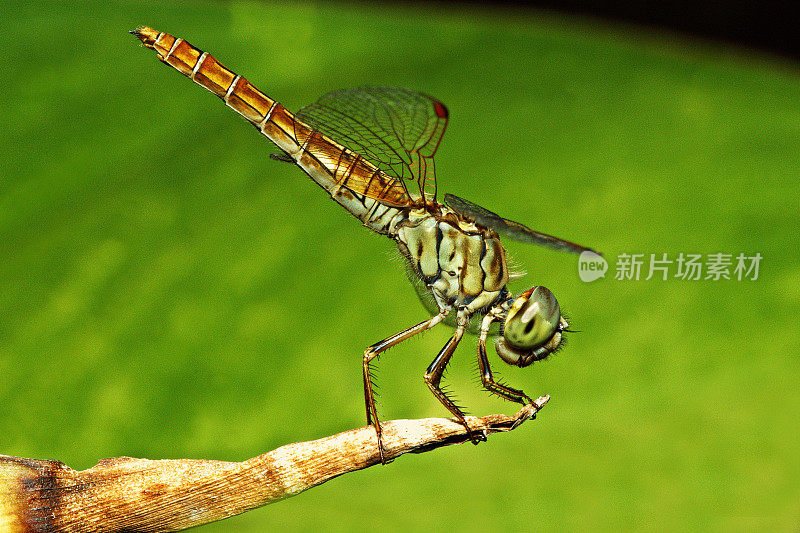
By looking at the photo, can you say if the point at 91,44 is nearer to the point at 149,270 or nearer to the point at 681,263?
the point at 149,270

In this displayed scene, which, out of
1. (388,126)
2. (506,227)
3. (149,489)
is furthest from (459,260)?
(149,489)

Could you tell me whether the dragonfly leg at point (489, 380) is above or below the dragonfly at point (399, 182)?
below

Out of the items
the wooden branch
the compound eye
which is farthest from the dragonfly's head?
the wooden branch

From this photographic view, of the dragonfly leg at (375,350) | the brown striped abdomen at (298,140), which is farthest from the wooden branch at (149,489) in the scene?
the brown striped abdomen at (298,140)

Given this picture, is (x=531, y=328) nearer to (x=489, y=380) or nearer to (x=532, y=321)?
(x=532, y=321)

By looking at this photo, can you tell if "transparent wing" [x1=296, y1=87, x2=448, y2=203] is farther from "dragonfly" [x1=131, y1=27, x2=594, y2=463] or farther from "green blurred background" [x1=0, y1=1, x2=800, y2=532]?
"green blurred background" [x1=0, y1=1, x2=800, y2=532]

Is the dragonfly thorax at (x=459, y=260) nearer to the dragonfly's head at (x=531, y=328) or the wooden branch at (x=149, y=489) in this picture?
the dragonfly's head at (x=531, y=328)
